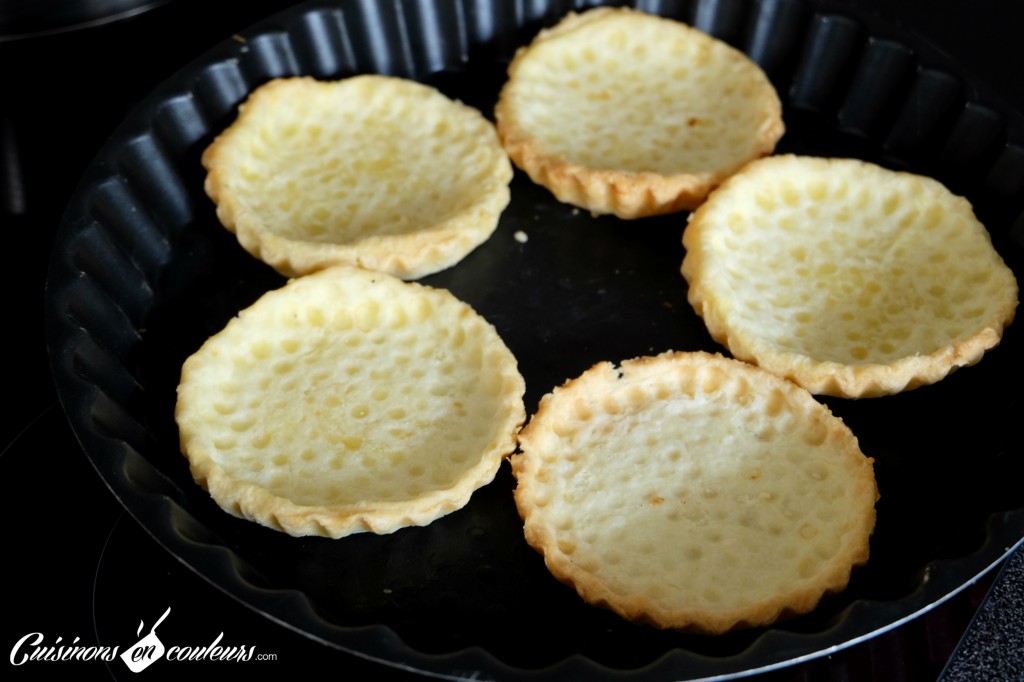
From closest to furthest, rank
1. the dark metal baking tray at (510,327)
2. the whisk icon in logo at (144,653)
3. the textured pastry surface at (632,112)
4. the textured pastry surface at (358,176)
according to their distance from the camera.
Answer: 1. the dark metal baking tray at (510,327)
2. the whisk icon in logo at (144,653)
3. the textured pastry surface at (358,176)
4. the textured pastry surface at (632,112)

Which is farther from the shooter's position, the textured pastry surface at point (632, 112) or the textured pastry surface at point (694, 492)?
the textured pastry surface at point (632, 112)

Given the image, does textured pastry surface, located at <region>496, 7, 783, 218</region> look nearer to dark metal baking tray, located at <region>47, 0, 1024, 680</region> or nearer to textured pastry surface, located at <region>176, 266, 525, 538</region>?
dark metal baking tray, located at <region>47, 0, 1024, 680</region>

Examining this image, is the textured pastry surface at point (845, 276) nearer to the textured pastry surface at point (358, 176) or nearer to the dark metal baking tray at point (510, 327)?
the dark metal baking tray at point (510, 327)

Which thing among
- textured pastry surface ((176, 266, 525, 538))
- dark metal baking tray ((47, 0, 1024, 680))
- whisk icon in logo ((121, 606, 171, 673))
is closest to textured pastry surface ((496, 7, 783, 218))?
dark metal baking tray ((47, 0, 1024, 680))

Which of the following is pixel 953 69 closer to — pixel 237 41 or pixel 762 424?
pixel 762 424

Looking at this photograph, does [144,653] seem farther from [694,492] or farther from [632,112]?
[632,112]

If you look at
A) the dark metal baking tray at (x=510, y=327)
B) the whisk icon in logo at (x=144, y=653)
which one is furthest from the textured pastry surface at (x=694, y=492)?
the whisk icon in logo at (x=144, y=653)
